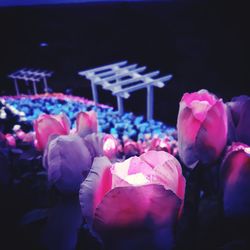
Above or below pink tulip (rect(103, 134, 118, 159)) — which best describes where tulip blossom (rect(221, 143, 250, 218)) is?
above

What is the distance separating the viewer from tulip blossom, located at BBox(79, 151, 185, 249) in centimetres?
19

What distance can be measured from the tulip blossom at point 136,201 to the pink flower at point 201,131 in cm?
6

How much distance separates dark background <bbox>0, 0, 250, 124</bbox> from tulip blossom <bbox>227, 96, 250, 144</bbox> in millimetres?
1429

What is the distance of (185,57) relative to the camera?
2.14 metres

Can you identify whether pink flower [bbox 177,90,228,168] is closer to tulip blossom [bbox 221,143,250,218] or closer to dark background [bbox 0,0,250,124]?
tulip blossom [bbox 221,143,250,218]

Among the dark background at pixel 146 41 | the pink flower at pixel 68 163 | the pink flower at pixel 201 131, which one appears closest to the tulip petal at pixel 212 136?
the pink flower at pixel 201 131

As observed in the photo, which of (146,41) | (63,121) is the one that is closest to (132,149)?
(63,121)

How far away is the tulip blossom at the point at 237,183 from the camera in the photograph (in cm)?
22

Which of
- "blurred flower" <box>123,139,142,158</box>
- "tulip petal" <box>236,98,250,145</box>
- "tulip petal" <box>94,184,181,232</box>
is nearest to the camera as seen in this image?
"tulip petal" <box>94,184,181,232</box>

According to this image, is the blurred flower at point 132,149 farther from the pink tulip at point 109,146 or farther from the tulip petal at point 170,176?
the tulip petal at point 170,176

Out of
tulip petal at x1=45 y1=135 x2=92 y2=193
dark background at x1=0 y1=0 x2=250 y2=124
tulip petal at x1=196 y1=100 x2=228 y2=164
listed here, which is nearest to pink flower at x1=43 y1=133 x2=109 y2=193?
tulip petal at x1=45 y1=135 x2=92 y2=193

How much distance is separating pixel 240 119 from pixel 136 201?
0.52 ft

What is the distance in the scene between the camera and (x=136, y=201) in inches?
7.4

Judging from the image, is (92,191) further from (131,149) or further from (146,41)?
(146,41)
